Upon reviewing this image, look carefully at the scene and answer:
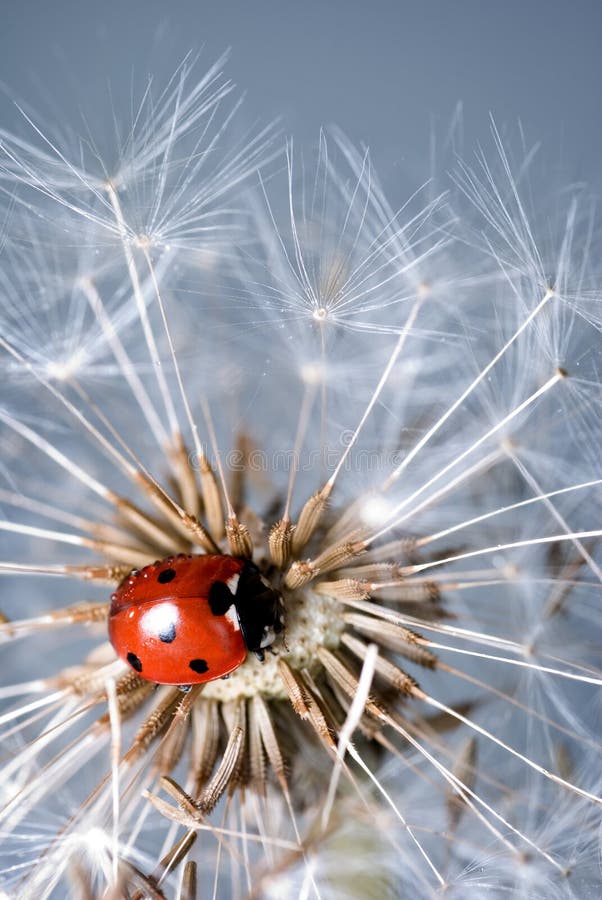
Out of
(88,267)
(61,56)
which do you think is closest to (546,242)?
(88,267)

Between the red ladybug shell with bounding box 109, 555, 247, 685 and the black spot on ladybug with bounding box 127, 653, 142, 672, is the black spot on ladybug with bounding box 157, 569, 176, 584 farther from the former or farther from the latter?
the black spot on ladybug with bounding box 127, 653, 142, 672

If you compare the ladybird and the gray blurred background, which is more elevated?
the gray blurred background

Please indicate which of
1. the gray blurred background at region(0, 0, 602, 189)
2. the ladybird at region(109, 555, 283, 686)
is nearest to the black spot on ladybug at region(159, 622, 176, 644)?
the ladybird at region(109, 555, 283, 686)

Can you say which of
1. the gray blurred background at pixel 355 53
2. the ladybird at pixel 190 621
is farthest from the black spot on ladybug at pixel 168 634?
the gray blurred background at pixel 355 53

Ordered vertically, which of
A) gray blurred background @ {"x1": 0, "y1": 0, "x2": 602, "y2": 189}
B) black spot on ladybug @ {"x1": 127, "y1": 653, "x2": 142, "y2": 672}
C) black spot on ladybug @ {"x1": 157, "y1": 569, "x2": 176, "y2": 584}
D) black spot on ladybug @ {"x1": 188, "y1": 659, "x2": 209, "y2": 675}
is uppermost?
gray blurred background @ {"x1": 0, "y1": 0, "x2": 602, "y2": 189}

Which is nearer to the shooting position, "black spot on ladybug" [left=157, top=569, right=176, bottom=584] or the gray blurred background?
"black spot on ladybug" [left=157, top=569, right=176, bottom=584]

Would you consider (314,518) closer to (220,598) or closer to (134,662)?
(220,598)

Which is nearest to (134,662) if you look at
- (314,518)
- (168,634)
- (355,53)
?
(168,634)
